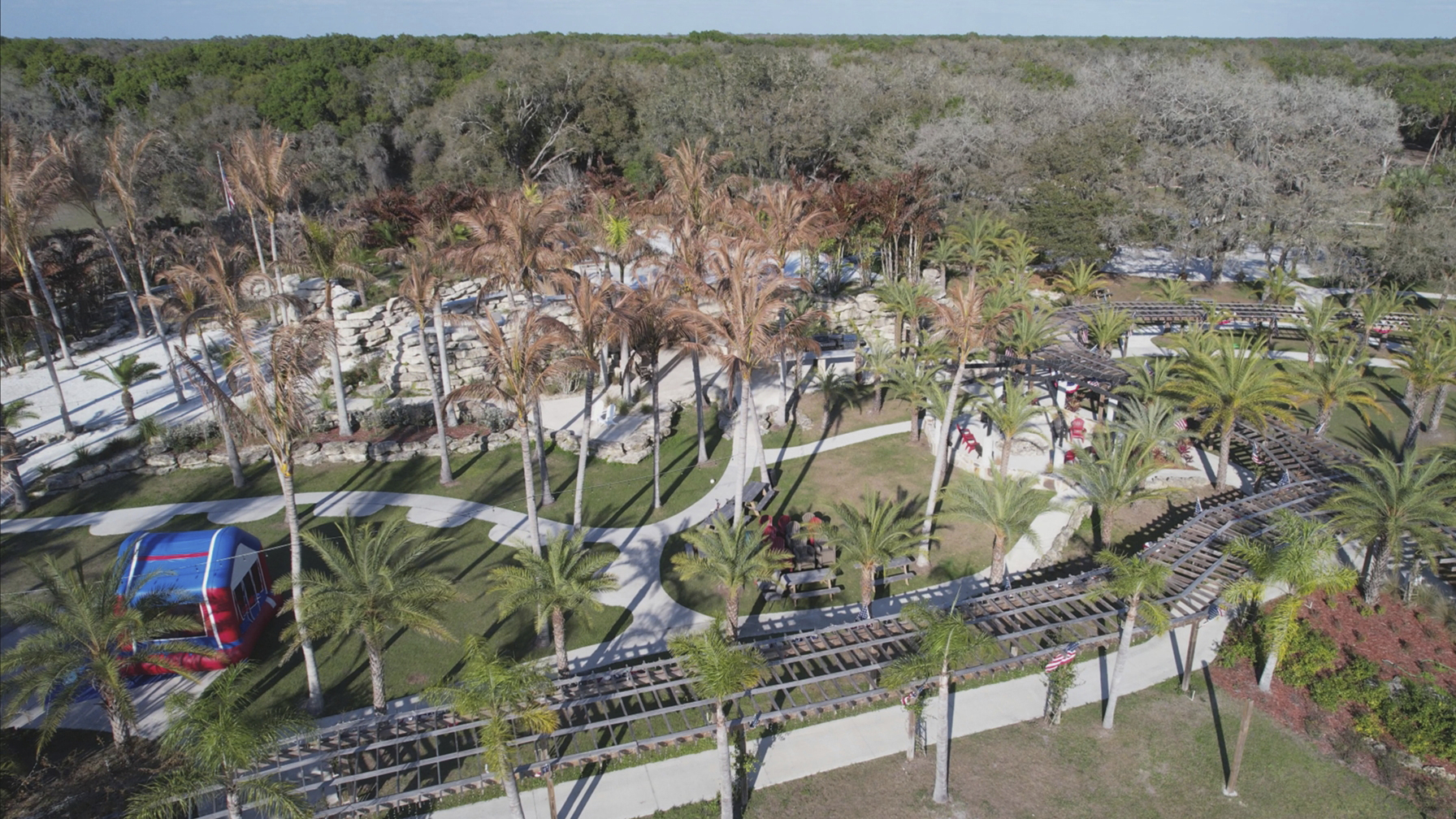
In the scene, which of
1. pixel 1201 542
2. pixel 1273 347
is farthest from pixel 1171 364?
pixel 1273 347

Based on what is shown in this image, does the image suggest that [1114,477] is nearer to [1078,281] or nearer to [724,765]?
[724,765]

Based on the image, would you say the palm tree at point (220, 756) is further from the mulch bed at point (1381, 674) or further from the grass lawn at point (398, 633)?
the mulch bed at point (1381, 674)

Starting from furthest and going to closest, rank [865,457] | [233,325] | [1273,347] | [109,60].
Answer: [109,60] < [1273,347] < [865,457] < [233,325]

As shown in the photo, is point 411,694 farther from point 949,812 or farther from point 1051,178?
point 1051,178

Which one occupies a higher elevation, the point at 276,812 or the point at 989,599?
the point at 276,812

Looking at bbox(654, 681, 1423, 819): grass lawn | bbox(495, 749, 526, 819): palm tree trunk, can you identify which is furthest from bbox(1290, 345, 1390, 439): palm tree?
bbox(495, 749, 526, 819): palm tree trunk

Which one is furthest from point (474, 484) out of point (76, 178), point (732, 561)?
point (76, 178)

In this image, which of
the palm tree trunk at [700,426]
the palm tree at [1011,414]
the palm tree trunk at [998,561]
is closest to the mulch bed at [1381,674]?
the palm tree trunk at [998,561]
